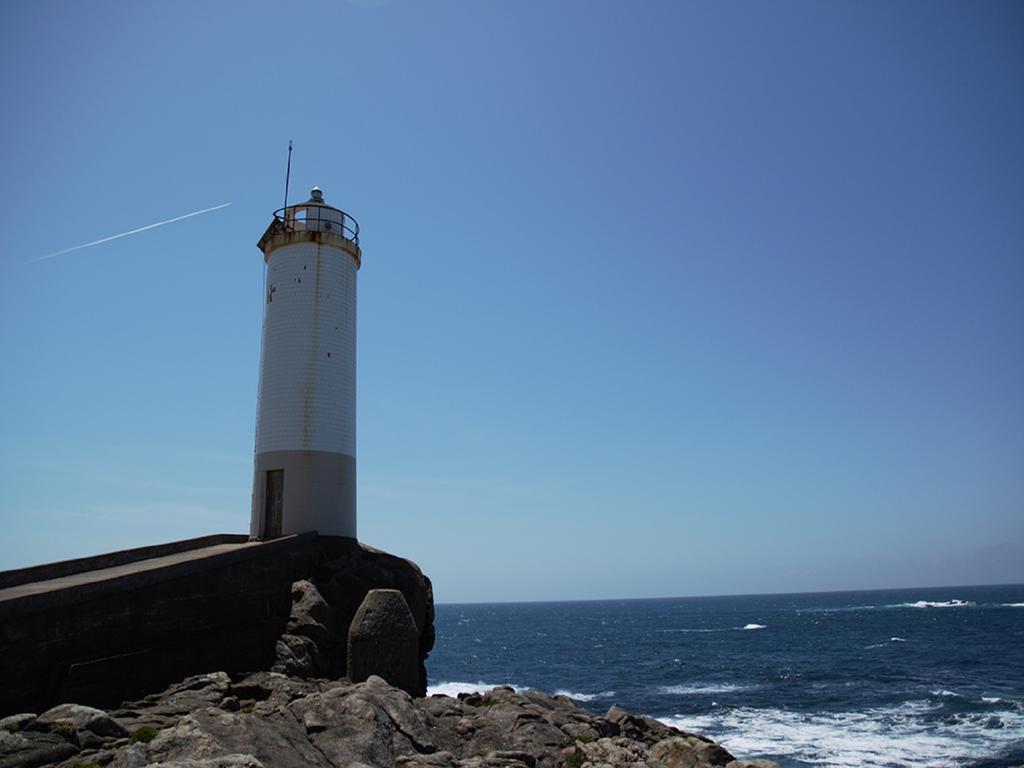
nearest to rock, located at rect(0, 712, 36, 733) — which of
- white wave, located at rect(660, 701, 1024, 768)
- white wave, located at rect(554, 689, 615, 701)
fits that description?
white wave, located at rect(660, 701, 1024, 768)

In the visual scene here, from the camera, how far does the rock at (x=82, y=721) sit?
9.55m

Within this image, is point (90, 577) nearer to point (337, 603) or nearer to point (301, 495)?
point (337, 603)

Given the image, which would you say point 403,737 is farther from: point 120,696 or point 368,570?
point 368,570

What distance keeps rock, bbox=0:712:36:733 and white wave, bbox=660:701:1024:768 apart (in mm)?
22833

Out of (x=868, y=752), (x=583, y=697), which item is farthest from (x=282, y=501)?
(x=583, y=697)

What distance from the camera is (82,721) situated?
9.73 meters

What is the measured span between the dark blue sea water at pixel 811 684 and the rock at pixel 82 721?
21.6m

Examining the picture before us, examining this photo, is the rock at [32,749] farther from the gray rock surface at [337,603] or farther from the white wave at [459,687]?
the white wave at [459,687]

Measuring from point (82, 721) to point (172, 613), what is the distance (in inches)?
183

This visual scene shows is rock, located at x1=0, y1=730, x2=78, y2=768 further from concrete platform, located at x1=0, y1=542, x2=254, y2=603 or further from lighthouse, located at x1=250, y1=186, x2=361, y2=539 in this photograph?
lighthouse, located at x1=250, y1=186, x2=361, y2=539

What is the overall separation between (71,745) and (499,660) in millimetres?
57448

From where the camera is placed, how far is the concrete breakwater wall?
458 inches

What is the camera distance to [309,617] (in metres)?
16.7

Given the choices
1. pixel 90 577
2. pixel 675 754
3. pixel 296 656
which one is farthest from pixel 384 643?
pixel 675 754
